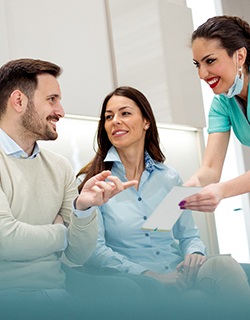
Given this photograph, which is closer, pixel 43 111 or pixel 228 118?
pixel 43 111

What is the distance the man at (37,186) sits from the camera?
134 cm

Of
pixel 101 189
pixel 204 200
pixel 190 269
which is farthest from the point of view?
pixel 204 200

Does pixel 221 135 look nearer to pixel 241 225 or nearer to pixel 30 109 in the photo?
pixel 30 109

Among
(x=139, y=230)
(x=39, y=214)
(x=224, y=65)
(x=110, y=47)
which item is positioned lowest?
(x=139, y=230)

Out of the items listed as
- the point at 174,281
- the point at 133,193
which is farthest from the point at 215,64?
the point at 174,281

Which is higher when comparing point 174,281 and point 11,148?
point 11,148

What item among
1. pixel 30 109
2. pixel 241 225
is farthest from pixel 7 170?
pixel 241 225

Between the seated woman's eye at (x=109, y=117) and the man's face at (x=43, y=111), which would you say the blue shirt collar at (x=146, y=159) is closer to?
the seated woman's eye at (x=109, y=117)

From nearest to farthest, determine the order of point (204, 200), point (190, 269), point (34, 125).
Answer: point (190, 269)
point (204, 200)
point (34, 125)

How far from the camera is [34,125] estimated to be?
1.64 meters

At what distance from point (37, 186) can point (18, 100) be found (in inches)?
11.4

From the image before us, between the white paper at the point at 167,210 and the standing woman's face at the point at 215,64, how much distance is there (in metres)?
0.57

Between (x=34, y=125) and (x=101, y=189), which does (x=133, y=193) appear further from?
(x=101, y=189)

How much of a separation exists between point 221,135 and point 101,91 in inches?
27.9
